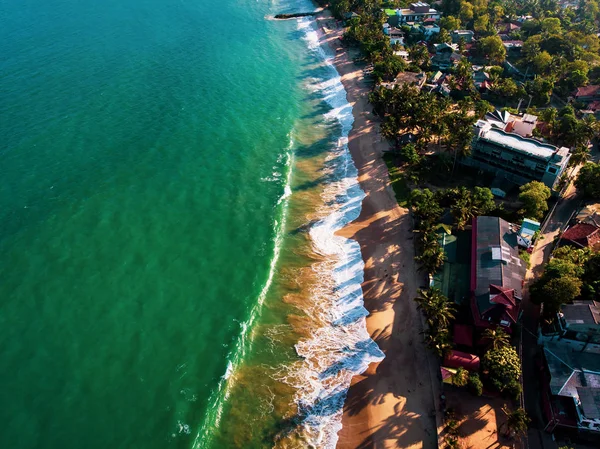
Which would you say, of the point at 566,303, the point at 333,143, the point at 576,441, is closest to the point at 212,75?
the point at 333,143

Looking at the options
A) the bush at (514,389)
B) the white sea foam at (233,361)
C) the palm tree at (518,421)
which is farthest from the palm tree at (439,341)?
the white sea foam at (233,361)

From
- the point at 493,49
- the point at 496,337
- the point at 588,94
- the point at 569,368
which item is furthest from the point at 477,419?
the point at 493,49

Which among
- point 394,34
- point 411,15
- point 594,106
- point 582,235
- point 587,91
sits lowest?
point 582,235

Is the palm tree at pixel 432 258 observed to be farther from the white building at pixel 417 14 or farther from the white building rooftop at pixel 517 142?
the white building at pixel 417 14

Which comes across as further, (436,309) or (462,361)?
(436,309)

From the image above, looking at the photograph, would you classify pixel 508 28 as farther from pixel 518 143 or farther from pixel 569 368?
pixel 569 368

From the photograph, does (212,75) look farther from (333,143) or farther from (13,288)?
(13,288)
